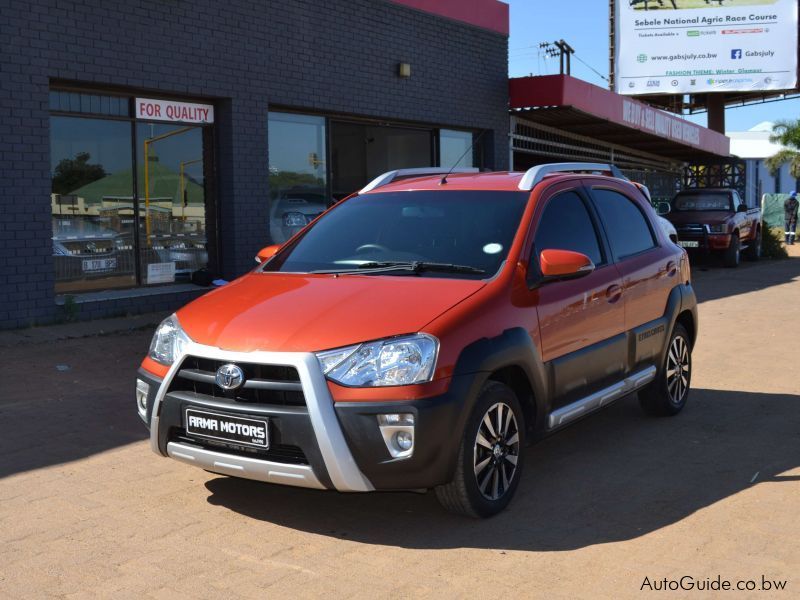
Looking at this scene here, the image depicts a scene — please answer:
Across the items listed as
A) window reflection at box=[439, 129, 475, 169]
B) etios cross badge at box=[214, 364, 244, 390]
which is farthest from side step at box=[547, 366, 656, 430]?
window reflection at box=[439, 129, 475, 169]

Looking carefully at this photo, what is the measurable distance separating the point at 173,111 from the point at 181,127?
0.97 feet

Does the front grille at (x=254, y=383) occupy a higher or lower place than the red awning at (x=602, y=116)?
lower

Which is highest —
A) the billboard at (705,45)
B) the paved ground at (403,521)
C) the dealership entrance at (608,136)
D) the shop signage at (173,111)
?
the billboard at (705,45)

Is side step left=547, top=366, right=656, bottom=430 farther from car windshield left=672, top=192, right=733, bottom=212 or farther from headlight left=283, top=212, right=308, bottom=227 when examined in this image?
car windshield left=672, top=192, right=733, bottom=212

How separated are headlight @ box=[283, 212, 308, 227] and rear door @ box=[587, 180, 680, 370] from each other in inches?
297

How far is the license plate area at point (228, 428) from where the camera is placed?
4.39 meters

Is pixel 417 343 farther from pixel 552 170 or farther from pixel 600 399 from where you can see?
pixel 552 170

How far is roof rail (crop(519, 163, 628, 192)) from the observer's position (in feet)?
18.6

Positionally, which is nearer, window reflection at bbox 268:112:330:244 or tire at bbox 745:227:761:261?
window reflection at bbox 268:112:330:244

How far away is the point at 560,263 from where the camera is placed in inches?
200

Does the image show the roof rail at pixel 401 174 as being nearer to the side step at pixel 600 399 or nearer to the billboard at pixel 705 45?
the side step at pixel 600 399

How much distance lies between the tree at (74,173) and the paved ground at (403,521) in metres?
4.30

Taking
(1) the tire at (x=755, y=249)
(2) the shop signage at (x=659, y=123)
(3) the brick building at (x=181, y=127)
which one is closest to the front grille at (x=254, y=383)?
(3) the brick building at (x=181, y=127)

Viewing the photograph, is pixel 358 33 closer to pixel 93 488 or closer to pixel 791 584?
pixel 93 488
